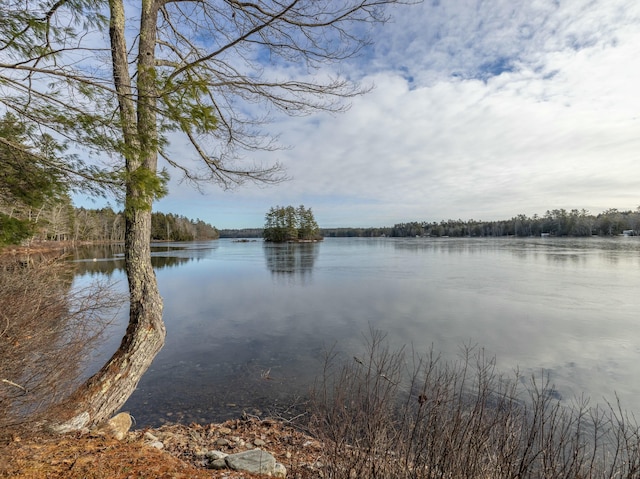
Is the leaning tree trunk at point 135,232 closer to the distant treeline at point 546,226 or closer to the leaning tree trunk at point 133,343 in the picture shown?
the leaning tree trunk at point 133,343

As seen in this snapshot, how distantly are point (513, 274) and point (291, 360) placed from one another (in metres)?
15.0

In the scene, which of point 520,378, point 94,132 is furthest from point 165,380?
point 520,378

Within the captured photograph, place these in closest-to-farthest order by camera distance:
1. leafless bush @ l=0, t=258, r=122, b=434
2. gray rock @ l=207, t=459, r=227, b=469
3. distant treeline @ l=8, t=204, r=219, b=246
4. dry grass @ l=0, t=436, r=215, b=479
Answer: dry grass @ l=0, t=436, r=215, b=479, leafless bush @ l=0, t=258, r=122, b=434, gray rock @ l=207, t=459, r=227, b=469, distant treeline @ l=8, t=204, r=219, b=246

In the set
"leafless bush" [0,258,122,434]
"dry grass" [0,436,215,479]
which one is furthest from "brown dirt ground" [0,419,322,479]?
"leafless bush" [0,258,122,434]

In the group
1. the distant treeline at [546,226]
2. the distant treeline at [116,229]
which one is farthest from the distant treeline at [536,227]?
the distant treeline at [116,229]

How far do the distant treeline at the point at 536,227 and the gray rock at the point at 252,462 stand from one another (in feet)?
315

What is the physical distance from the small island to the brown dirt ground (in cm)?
6587

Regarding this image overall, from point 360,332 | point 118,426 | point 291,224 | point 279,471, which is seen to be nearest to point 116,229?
point 291,224

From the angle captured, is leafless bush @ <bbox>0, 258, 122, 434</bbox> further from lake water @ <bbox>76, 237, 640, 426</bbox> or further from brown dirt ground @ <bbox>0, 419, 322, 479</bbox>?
lake water @ <bbox>76, 237, 640, 426</bbox>

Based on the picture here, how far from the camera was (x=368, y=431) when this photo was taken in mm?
2131

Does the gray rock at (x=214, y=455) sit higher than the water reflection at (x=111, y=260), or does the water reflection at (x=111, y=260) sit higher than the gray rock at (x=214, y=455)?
the water reflection at (x=111, y=260)

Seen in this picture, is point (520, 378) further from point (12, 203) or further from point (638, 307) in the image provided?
point (638, 307)

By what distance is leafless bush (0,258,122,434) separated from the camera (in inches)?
97.6

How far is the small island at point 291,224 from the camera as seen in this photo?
7031 cm
